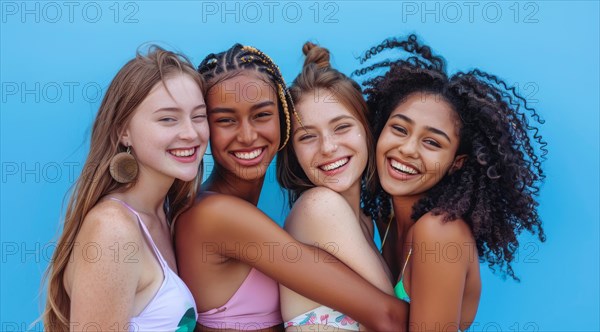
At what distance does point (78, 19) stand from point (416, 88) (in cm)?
156

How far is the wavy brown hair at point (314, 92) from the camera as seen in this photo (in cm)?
271

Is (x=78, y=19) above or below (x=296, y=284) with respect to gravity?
above

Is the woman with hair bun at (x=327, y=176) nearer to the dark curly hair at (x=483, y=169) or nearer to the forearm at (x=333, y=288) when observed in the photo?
the forearm at (x=333, y=288)

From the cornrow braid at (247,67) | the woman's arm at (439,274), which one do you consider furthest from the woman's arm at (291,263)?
the cornrow braid at (247,67)

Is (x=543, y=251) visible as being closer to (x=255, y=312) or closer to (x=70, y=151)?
(x=255, y=312)

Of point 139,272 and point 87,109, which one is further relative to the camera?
point 87,109

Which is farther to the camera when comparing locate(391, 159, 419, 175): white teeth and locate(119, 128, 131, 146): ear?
locate(391, 159, 419, 175): white teeth

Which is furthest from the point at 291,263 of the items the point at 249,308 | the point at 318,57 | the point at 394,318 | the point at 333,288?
the point at 318,57

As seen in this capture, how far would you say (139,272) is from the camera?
7.06 ft

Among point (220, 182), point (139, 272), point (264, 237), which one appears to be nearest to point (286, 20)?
point (220, 182)

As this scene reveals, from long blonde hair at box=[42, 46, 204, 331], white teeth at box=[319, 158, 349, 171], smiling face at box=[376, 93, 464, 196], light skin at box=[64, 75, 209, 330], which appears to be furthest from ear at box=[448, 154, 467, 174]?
long blonde hair at box=[42, 46, 204, 331]

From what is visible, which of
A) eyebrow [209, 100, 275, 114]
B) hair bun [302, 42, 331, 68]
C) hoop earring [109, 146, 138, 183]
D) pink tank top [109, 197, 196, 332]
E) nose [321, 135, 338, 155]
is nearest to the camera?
pink tank top [109, 197, 196, 332]

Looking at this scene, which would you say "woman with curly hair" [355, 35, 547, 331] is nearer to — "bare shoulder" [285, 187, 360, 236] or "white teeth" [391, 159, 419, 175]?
"white teeth" [391, 159, 419, 175]

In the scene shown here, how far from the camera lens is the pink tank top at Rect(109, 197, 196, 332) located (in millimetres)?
2195
